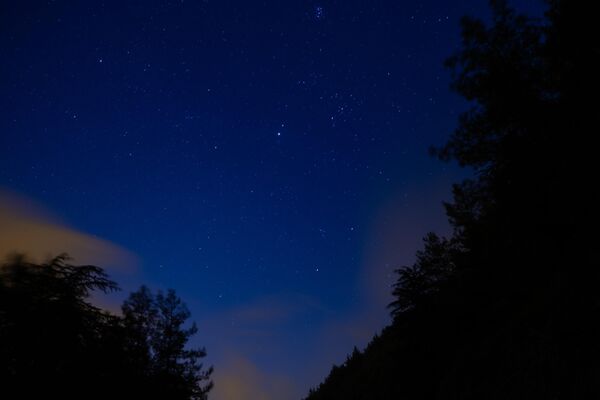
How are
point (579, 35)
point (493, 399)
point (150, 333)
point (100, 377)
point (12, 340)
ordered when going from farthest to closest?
point (150, 333) < point (579, 35) < point (493, 399) < point (100, 377) < point (12, 340)

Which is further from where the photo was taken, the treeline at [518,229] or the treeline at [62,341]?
the treeline at [518,229]

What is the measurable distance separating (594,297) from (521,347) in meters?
2.22

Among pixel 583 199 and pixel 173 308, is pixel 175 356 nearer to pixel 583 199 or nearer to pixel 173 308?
pixel 173 308

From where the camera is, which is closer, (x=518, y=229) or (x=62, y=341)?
(x=62, y=341)

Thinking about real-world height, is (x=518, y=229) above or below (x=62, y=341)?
above

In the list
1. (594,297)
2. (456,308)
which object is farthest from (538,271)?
(594,297)

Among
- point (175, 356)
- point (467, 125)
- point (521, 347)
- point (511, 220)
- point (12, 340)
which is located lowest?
point (521, 347)

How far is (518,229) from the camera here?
12930mm

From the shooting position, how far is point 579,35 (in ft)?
40.8

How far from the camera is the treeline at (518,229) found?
408 inches

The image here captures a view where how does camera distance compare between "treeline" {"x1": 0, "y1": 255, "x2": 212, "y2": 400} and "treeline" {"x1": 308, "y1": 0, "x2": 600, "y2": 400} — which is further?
Answer: "treeline" {"x1": 308, "y1": 0, "x2": 600, "y2": 400}

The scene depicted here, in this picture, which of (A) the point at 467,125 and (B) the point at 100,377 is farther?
(A) the point at 467,125

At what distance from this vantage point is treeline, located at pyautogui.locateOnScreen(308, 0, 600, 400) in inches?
408

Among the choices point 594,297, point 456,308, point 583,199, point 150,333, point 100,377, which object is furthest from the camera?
point 150,333
